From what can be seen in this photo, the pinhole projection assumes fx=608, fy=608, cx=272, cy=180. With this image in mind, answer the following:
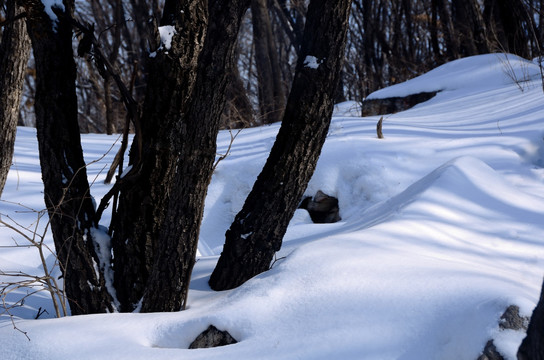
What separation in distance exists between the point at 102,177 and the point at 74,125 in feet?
11.8

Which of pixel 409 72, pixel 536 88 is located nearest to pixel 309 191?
pixel 536 88

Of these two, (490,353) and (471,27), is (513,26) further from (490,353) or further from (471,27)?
(490,353)

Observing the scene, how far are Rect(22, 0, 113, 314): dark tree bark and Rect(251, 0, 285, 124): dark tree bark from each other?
9.24m

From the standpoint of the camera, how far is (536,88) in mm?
7238

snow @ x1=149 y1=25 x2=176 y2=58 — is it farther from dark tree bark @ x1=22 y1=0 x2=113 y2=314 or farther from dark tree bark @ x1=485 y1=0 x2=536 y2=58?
dark tree bark @ x1=485 y1=0 x2=536 y2=58

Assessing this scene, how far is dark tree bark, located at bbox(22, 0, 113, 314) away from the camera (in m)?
2.71

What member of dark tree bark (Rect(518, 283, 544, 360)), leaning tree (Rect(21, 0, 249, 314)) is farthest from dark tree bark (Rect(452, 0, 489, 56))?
dark tree bark (Rect(518, 283, 544, 360))

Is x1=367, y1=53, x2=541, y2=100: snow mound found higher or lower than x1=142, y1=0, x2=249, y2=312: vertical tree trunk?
higher

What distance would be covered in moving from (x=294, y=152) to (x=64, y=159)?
3.62 ft

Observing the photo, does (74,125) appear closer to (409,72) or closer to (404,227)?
(404,227)

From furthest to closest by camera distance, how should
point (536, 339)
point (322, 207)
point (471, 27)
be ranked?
1. point (471, 27)
2. point (322, 207)
3. point (536, 339)

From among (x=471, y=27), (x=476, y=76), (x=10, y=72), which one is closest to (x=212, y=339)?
(x=10, y=72)

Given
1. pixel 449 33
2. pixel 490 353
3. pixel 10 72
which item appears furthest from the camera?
pixel 449 33

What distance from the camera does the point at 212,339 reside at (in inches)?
85.5
